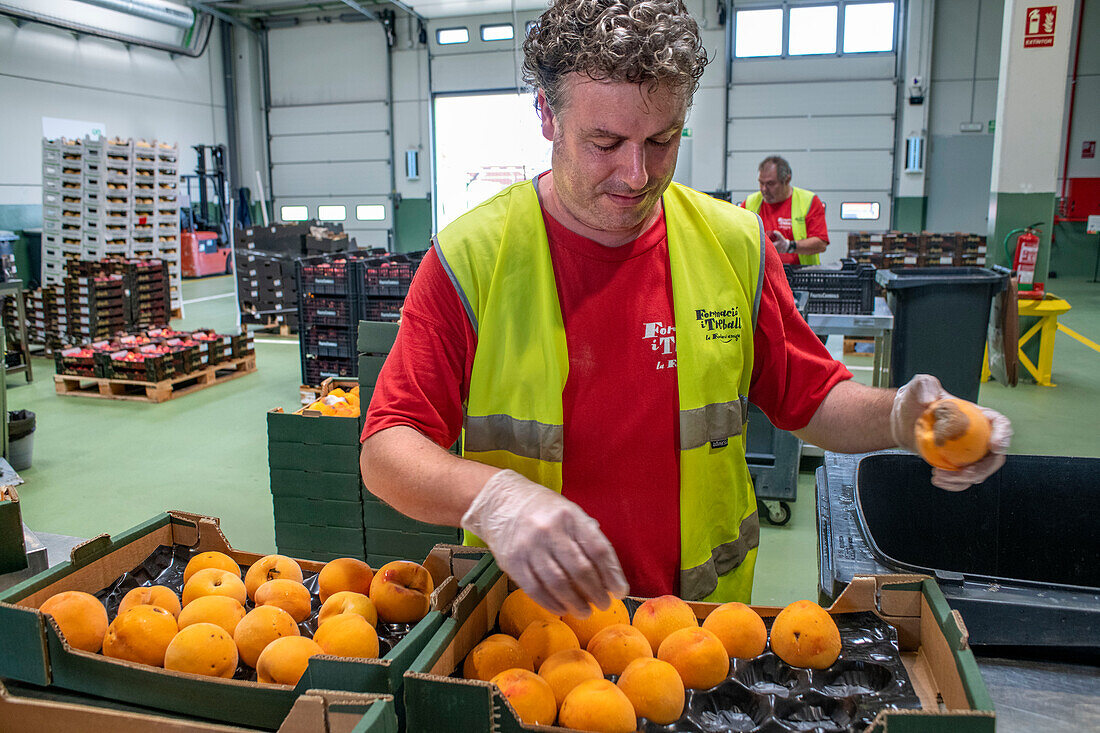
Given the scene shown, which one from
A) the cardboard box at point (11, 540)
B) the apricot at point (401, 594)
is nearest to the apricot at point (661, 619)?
the apricot at point (401, 594)

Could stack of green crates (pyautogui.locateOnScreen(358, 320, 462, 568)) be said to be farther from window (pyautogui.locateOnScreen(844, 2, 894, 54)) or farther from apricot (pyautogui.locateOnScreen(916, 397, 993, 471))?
window (pyautogui.locateOnScreen(844, 2, 894, 54))

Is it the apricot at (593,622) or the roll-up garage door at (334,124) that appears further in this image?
the roll-up garage door at (334,124)

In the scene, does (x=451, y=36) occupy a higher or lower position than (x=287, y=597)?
higher

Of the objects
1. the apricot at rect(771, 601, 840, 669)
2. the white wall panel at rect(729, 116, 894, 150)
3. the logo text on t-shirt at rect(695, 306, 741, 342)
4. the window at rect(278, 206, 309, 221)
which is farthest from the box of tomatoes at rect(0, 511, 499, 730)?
the window at rect(278, 206, 309, 221)

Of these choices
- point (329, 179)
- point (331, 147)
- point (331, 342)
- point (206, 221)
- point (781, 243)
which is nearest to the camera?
point (781, 243)

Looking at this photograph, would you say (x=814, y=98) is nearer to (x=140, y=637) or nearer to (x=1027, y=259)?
(x=1027, y=259)

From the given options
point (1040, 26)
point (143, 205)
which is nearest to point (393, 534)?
point (1040, 26)

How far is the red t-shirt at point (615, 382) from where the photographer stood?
1464mm

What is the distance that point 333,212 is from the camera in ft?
59.3

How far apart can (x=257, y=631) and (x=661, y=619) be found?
659 millimetres

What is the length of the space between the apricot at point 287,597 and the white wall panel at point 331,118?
17.2 metres

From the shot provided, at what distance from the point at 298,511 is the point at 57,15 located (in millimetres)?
14163

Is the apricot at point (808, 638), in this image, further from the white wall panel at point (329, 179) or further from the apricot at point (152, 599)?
the white wall panel at point (329, 179)

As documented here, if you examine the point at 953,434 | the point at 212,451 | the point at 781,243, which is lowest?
the point at 212,451
